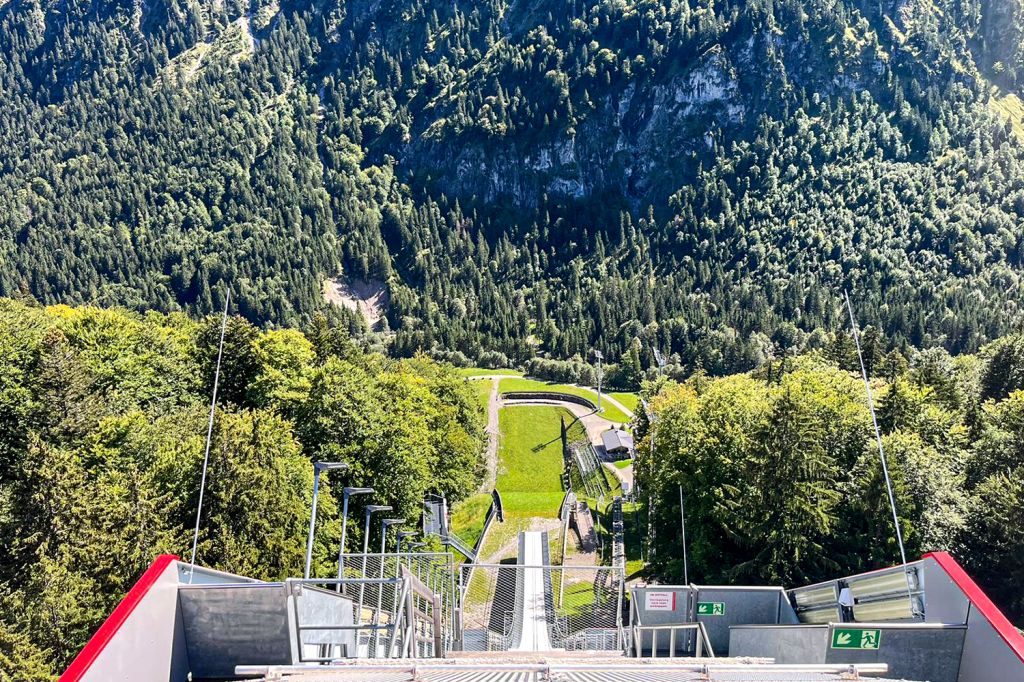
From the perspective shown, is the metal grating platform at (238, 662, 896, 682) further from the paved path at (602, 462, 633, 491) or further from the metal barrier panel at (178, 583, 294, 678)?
the paved path at (602, 462, 633, 491)

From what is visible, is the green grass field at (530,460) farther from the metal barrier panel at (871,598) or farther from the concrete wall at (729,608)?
the metal barrier panel at (871,598)

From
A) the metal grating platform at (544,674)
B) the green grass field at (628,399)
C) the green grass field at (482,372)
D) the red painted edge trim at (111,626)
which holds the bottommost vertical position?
the metal grating platform at (544,674)

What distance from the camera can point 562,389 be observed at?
104 meters

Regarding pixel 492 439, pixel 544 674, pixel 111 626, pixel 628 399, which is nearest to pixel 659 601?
pixel 544 674

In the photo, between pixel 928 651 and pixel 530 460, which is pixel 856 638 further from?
pixel 530 460

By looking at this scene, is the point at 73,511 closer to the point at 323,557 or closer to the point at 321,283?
the point at 323,557

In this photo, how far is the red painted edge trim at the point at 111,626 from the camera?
719 cm

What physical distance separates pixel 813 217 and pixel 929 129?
4323 cm

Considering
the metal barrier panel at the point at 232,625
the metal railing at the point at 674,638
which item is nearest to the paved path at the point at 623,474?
the metal railing at the point at 674,638

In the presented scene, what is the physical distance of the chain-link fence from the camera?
25641 millimetres

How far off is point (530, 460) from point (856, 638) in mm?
70480

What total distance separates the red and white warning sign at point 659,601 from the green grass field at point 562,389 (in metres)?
73.7

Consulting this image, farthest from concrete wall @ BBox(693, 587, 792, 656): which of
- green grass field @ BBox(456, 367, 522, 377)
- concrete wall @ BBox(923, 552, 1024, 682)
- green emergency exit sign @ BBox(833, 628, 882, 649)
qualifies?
green grass field @ BBox(456, 367, 522, 377)

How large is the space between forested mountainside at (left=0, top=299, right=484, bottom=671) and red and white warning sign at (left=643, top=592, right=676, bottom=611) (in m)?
18.2
